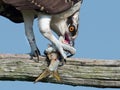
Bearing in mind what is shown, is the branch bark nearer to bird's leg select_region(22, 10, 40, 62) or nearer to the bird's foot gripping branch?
the bird's foot gripping branch

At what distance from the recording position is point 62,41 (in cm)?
393

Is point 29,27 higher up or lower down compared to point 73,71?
higher up

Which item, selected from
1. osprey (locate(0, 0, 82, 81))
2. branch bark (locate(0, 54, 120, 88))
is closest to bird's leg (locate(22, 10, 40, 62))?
osprey (locate(0, 0, 82, 81))

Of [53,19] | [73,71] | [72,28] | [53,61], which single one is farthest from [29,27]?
[73,71]

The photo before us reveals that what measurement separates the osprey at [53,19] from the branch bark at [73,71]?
0.21 metres

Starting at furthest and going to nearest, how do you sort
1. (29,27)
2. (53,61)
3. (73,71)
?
(29,27) < (53,61) < (73,71)

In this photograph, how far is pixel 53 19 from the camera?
13.3 feet

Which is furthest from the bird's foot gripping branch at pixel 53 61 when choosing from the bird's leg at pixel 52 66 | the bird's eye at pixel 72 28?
the bird's eye at pixel 72 28

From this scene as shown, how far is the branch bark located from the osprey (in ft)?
0.70

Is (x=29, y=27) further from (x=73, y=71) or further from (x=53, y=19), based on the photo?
(x=73, y=71)

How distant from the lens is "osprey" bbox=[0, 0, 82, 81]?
377cm

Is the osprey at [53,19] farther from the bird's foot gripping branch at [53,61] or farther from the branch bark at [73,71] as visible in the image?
the branch bark at [73,71]

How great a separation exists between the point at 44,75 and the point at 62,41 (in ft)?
2.22

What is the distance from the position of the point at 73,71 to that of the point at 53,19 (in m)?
0.86
